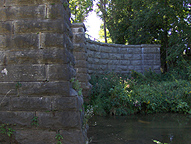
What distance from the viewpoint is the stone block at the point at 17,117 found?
125 inches

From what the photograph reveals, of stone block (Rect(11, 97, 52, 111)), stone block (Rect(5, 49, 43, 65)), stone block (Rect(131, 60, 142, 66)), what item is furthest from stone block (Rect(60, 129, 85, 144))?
stone block (Rect(131, 60, 142, 66))

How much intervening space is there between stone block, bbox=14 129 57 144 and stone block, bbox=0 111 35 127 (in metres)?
0.13

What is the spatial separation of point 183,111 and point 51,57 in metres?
5.82

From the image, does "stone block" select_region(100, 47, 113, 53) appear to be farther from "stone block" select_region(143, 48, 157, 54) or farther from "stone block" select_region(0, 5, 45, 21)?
"stone block" select_region(0, 5, 45, 21)

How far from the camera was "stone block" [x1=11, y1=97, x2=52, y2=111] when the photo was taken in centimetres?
317

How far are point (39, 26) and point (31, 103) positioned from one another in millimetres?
1281

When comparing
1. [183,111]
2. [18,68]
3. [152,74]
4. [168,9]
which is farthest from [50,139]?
[168,9]

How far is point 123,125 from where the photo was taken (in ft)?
17.4

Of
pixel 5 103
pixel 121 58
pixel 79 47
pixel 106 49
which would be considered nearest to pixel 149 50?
pixel 121 58

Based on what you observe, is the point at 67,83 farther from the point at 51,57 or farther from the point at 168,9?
the point at 168,9

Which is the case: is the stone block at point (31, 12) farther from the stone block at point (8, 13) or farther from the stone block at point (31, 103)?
the stone block at point (31, 103)

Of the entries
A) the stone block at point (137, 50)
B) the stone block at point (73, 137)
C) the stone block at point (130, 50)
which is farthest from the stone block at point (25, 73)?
the stone block at point (137, 50)

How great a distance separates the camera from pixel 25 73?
3.23m

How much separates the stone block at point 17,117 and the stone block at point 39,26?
1.36 meters
